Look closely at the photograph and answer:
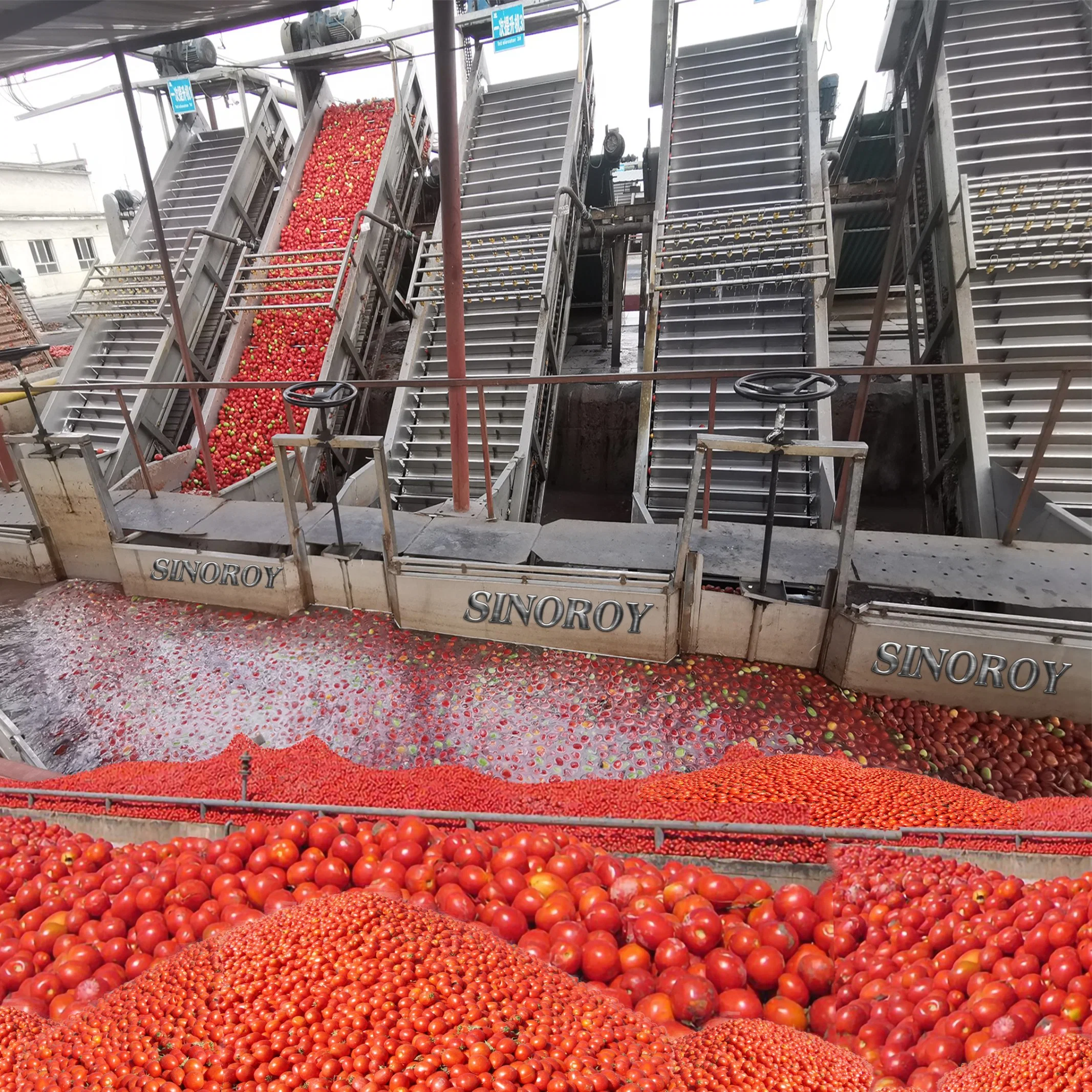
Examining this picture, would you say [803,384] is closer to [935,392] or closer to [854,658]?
[854,658]

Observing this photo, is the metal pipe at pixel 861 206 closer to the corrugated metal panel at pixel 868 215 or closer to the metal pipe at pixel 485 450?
the corrugated metal panel at pixel 868 215

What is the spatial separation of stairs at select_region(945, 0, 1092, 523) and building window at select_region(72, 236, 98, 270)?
110ft

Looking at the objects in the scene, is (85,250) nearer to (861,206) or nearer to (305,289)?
(305,289)

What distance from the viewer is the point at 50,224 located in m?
25.2

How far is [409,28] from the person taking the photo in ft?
28.7

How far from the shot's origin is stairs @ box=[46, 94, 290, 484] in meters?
7.64

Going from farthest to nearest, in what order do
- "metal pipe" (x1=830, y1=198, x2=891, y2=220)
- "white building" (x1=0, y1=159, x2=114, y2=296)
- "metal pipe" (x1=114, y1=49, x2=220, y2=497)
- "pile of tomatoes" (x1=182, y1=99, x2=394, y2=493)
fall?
"white building" (x1=0, y1=159, x2=114, y2=296)
"metal pipe" (x1=830, y1=198, x2=891, y2=220)
"pile of tomatoes" (x1=182, y1=99, x2=394, y2=493)
"metal pipe" (x1=114, y1=49, x2=220, y2=497)

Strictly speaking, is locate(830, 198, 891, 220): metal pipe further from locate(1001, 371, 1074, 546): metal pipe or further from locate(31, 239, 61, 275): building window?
locate(31, 239, 61, 275): building window

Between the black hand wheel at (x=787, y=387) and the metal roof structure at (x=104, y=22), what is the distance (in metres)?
3.12

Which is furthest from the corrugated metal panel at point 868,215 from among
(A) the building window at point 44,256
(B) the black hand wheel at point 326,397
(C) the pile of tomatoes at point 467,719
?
(A) the building window at point 44,256

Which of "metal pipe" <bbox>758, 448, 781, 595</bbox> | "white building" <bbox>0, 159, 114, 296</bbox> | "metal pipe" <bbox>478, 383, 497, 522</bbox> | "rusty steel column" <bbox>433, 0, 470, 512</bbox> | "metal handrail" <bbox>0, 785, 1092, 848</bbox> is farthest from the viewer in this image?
"white building" <bbox>0, 159, 114, 296</bbox>

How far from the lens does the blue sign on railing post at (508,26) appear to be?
6.91m

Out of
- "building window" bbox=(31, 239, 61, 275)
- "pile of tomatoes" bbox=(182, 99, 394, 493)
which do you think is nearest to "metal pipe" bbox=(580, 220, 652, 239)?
"pile of tomatoes" bbox=(182, 99, 394, 493)

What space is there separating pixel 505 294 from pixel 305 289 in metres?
2.97
